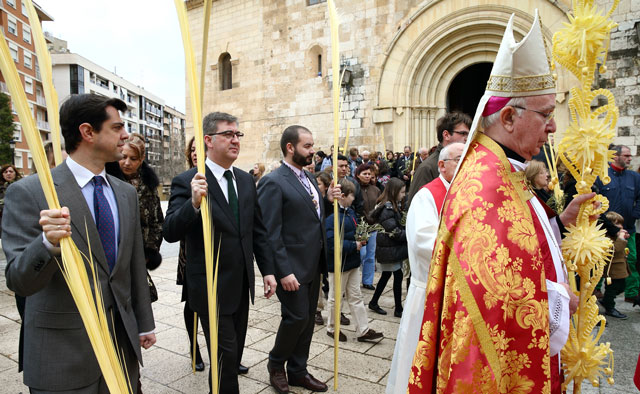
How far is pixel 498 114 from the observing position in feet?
5.34

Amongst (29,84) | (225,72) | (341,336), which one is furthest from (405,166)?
(29,84)

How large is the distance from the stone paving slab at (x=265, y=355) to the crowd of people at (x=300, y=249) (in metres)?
0.28

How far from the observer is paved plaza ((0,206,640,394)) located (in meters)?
3.29

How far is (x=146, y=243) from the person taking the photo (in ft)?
11.6

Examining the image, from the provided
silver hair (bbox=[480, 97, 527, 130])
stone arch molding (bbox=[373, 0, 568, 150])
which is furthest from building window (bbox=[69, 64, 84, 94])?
silver hair (bbox=[480, 97, 527, 130])

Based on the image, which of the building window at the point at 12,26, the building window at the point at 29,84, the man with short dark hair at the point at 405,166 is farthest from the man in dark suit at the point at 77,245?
the building window at the point at 29,84

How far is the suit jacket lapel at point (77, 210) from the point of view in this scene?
5.95 feet

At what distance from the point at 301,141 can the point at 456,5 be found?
Answer: 9491 mm

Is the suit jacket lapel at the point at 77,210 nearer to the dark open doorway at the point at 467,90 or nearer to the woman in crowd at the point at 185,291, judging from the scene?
the woman in crowd at the point at 185,291

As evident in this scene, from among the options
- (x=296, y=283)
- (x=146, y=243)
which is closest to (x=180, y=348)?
(x=146, y=243)

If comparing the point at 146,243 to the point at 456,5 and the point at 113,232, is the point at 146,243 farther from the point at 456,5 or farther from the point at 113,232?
the point at 456,5

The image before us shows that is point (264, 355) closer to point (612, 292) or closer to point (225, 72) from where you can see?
point (612, 292)

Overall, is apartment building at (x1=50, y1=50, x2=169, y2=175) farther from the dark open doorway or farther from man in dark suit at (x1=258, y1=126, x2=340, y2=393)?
man in dark suit at (x1=258, y1=126, x2=340, y2=393)

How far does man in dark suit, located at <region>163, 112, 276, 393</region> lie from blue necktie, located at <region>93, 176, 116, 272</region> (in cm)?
60
